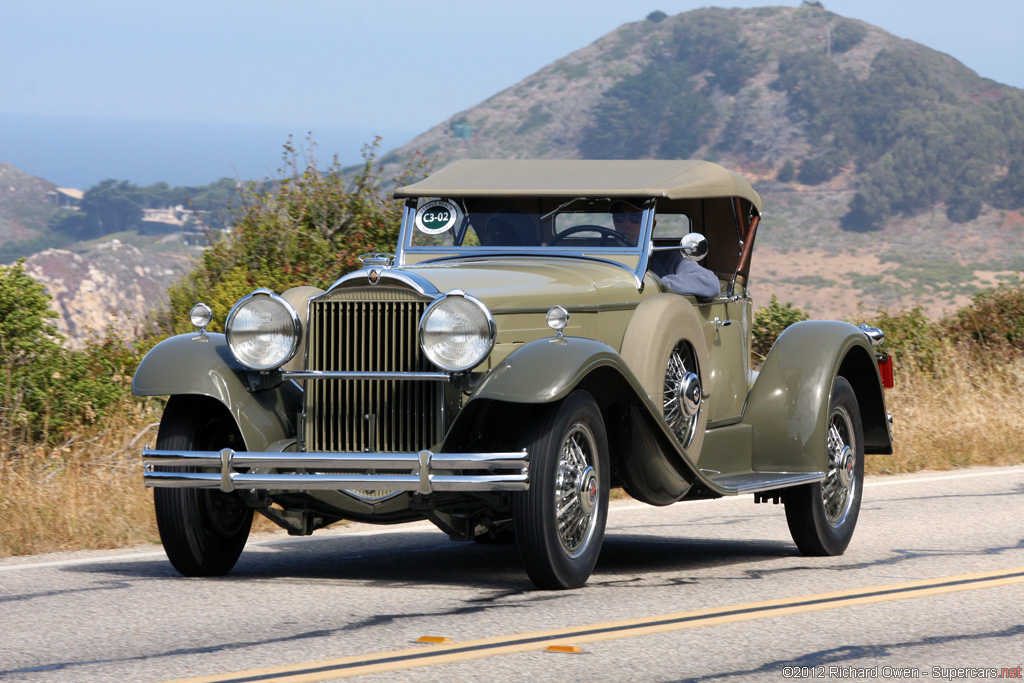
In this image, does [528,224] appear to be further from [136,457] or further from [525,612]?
[136,457]

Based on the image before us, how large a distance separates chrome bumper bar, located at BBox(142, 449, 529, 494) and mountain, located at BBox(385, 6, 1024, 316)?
2801 inches

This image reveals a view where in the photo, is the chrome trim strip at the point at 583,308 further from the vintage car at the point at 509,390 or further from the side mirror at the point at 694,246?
the side mirror at the point at 694,246

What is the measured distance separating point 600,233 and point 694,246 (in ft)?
1.91

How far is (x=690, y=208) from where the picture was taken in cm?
794

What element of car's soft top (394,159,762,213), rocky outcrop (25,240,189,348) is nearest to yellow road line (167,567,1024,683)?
car's soft top (394,159,762,213)

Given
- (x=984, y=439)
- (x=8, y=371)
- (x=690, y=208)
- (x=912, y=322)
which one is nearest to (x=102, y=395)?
(x=8, y=371)

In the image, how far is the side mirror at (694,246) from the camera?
7055 mm

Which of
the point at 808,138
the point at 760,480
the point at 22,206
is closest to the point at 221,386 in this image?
the point at 760,480

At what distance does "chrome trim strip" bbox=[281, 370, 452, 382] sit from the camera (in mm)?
5934

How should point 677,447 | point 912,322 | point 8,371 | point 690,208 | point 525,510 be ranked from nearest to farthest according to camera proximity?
point 525,510, point 677,447, point 690,208, point 8,371, point 912,322

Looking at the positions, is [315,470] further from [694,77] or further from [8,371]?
[694,77]

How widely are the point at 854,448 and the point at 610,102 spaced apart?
5390 inches

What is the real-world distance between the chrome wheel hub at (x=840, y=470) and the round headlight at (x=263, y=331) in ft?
10.4

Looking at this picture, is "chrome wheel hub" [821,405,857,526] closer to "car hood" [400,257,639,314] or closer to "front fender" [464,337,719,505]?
"front fender" [464,337,719,505]
